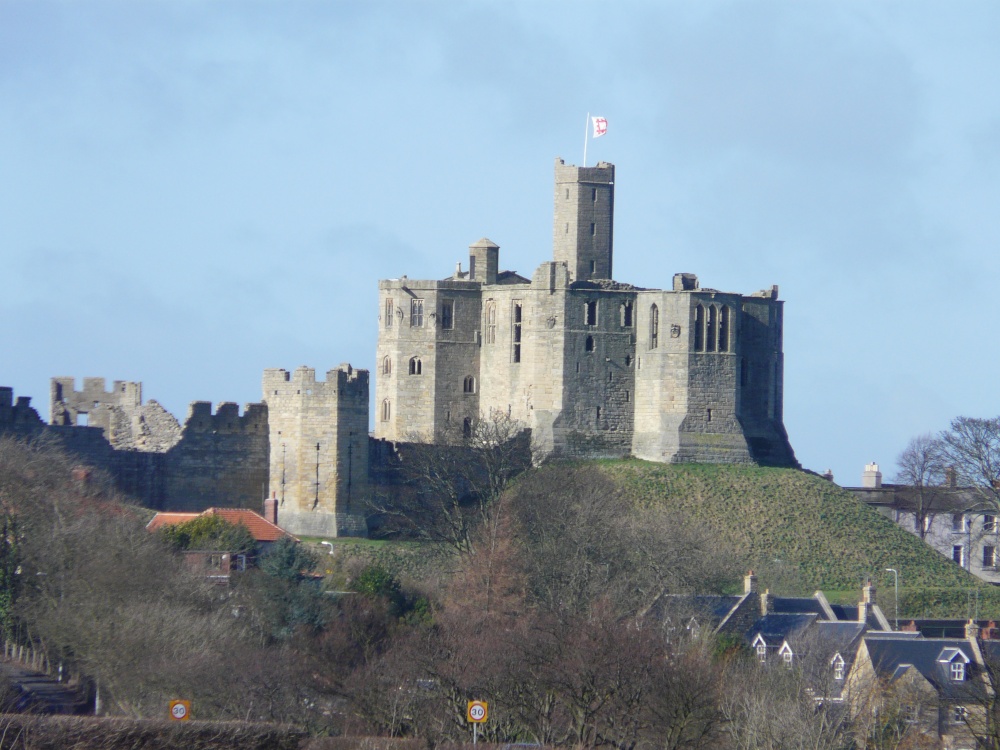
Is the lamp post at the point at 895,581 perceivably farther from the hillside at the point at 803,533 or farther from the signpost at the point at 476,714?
the signpost at the point at 476,714

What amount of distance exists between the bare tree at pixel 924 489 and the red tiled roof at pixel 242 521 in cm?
2525

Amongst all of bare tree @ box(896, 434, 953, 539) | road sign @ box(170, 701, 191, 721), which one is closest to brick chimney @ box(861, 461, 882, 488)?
bare tree @ box(896, 434, 953, 539)

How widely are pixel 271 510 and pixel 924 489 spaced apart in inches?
1053

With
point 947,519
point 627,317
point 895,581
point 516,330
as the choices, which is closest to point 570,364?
point 516,330

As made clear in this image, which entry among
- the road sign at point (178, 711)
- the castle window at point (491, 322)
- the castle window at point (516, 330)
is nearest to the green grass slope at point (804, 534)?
the castle window at point (516, 330)

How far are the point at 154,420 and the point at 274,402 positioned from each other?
3.31 meters

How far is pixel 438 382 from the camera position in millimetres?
77625

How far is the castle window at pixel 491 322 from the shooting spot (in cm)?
7806

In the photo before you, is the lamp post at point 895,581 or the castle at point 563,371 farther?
the castle at point 563,371

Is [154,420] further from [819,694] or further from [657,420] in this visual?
[819,694]

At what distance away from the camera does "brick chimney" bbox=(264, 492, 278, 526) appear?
7025 centimetres

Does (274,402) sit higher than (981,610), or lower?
higher

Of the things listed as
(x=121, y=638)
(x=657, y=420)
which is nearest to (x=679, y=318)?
(x=657, y=420)

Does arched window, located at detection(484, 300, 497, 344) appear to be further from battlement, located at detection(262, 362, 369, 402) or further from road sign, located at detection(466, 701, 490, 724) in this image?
road sign, located at detection(466, 701, 490, 724)
